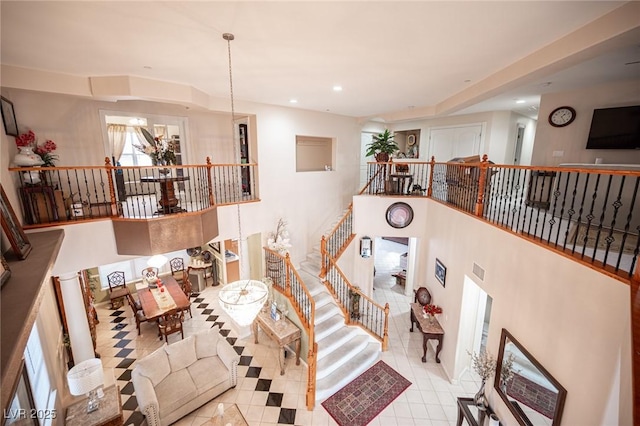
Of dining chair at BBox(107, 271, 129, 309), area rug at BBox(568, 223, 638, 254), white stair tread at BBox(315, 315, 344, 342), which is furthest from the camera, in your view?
dining chair at BBox(107, 271, 129, 309)

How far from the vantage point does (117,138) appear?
241 inches

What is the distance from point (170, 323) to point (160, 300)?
85 centimetres

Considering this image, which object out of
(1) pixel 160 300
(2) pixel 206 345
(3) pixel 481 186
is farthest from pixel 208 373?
(3) pixel 481 186

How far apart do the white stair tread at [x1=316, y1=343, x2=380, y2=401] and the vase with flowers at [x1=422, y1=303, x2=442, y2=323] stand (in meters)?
1.37

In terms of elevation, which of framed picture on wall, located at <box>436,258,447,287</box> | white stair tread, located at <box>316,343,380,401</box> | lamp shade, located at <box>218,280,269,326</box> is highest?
lamp shade, located at <box>218,280,269,326</box>

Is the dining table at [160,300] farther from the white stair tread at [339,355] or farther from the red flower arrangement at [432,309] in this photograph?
the red flower arrangement at [432,309]

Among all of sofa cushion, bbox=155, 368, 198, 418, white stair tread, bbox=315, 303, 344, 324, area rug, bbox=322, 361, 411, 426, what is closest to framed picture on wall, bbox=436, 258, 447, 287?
area rug, bbox=322, 361, 411, 426

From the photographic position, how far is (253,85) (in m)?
5.04

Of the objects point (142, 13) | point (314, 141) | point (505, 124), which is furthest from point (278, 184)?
point (505, 124)

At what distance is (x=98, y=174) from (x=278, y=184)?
3862mm

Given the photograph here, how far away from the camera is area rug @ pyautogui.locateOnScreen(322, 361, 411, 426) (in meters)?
4.66

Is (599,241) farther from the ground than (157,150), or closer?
closer

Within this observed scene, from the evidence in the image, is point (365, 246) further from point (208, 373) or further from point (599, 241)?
point (599, 241)

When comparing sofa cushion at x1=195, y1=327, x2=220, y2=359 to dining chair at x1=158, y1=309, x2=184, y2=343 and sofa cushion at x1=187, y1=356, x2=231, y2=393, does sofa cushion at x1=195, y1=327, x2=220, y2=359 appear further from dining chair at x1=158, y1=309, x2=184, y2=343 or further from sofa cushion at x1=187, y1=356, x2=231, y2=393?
dining chair at x1=158, y1=309, x2=184, y2=343
